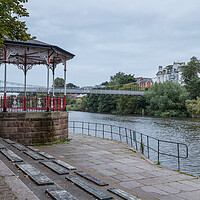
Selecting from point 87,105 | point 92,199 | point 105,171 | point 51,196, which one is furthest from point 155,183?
point 87,105

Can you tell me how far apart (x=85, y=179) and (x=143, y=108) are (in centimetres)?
5711

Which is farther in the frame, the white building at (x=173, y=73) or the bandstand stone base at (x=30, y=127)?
the white building at (x=173, y=73)

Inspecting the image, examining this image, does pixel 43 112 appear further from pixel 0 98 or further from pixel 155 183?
pixel 155 183

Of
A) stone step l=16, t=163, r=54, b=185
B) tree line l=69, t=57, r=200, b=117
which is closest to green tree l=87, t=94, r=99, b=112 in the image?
tree line l=69, t=57, r=200, b=117

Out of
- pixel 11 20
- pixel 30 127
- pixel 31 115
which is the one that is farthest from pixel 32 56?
pixel 11 20

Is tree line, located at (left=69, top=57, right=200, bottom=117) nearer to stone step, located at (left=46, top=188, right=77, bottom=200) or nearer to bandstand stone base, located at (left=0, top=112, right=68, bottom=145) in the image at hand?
bandstand stone base, located at (left=0, top=112, right=68, bottom=145)

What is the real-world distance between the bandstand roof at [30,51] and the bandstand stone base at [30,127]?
2473 mm

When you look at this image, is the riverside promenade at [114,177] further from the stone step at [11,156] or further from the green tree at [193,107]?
the green tree at [193,107]

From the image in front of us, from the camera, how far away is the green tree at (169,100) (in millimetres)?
49844

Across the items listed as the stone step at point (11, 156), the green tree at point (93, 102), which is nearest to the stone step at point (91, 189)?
the stone step at point (11, 156)

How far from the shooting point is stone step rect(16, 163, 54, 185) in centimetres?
446

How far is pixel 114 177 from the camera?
6.29 meters

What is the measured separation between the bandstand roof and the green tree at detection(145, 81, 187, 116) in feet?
128

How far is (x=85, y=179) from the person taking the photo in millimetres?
5211
